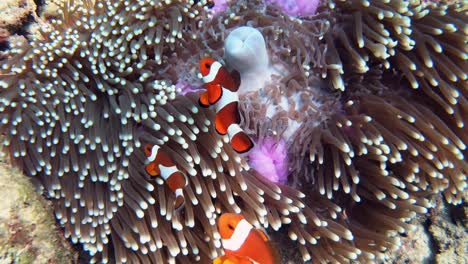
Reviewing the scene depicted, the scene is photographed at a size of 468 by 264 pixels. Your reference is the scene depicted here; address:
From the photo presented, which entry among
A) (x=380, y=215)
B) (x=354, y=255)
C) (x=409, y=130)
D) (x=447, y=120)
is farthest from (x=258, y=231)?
(x=447, y=120)

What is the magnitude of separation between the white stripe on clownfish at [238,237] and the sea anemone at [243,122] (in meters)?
0.22

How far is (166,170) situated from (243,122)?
475 millimetres

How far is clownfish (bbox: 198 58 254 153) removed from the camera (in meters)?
1.68

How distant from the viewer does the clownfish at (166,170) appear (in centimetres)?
176

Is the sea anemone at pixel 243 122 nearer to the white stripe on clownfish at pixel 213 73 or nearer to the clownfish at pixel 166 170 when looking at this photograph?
the clownfish at pixel 166 170

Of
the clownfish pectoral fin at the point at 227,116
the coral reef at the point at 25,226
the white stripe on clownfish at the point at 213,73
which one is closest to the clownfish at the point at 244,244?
the clownfish pectoral fin at the point at 227,116

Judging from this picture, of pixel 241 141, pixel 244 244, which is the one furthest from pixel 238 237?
pixel 241 141

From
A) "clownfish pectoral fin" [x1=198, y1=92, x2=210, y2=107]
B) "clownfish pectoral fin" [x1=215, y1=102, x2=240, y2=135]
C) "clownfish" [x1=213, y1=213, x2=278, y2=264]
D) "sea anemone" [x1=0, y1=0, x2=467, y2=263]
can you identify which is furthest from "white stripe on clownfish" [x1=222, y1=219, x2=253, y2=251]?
"clownfish pectoral fin" [x1=198, y1=92, x2=210, y2=107]

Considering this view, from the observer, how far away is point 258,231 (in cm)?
171

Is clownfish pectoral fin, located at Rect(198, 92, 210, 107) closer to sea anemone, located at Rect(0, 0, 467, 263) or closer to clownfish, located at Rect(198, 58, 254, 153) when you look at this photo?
clownfish, located at Rect(198, 58, 254, 153)

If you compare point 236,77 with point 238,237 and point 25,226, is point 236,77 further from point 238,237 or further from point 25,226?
point 25,226

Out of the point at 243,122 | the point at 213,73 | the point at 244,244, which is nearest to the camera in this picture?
the point at 244,244

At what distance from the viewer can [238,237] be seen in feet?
5.45

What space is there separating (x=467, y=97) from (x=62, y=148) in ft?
7.07
